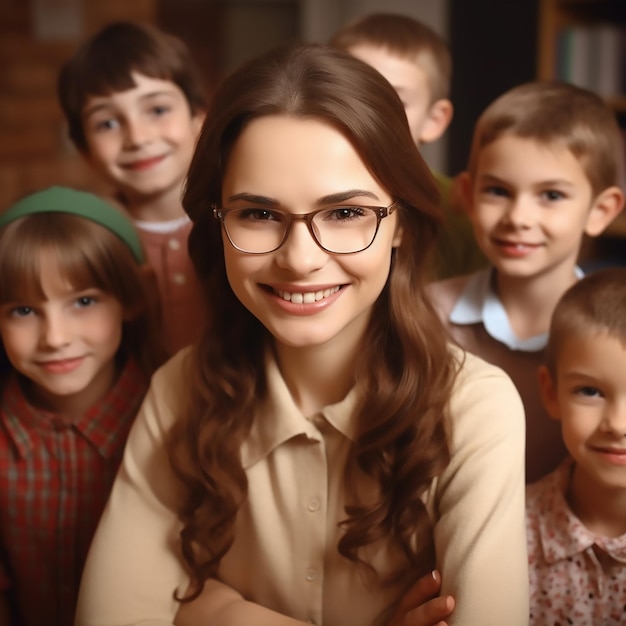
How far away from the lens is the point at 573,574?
4.49 feet

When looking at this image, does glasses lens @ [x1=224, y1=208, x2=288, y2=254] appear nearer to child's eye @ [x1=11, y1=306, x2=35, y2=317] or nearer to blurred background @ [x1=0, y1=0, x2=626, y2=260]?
child's eye @ [x1=11, y1=306, x2=35, y2=317]

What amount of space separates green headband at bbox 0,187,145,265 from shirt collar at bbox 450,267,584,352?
0.69m

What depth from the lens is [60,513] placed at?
5.24ft

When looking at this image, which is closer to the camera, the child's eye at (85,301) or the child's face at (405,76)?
the child's eye at (85,301)

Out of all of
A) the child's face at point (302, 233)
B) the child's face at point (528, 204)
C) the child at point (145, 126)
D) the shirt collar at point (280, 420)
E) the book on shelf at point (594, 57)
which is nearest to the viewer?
the child's face at point (302, 233)

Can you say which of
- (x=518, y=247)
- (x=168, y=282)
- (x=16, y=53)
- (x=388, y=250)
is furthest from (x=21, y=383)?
(x=16, y=53)

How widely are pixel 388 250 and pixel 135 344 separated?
0.70 meters

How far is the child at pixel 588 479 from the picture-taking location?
4.34 ft

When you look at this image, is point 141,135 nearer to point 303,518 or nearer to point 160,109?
point 160,109

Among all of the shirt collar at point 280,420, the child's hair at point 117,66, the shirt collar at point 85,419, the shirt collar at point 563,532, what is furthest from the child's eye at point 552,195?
the child's hair at point 117,66

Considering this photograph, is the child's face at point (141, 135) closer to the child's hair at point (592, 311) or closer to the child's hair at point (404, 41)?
the child's hair at point (404, 41)

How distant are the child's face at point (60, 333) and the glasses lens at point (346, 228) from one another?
0.60 meters

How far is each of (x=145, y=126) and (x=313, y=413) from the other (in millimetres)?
1017

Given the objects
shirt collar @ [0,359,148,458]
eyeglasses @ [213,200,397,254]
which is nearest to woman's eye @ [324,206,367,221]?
eyeglasses @ [213,200,397,254]
